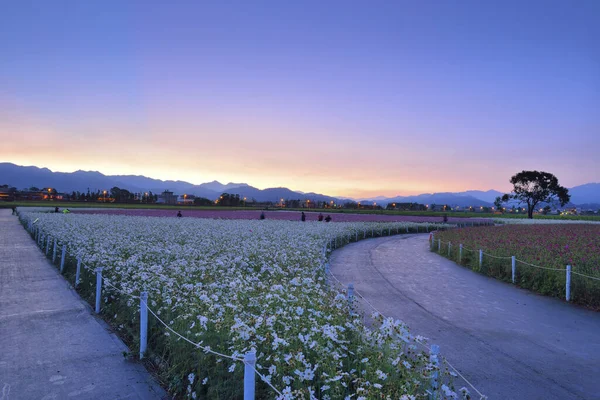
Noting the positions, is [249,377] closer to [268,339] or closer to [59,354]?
[268,339]

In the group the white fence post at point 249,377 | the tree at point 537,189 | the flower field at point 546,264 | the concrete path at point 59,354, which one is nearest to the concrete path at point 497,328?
the flower field at point 546,264

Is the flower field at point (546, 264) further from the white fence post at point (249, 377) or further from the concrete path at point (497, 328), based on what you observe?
the white fence post at point (249, 377)

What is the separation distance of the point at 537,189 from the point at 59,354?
97824 mm

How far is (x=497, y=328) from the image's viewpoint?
9258mm

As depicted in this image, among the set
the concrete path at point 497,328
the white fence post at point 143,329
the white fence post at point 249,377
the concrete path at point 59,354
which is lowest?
the concrete path at point 59,354

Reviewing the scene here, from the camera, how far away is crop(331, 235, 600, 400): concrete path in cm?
638

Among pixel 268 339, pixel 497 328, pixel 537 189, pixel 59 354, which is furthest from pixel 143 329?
pixel 537 189

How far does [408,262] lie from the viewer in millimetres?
20422

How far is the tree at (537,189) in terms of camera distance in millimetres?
84062

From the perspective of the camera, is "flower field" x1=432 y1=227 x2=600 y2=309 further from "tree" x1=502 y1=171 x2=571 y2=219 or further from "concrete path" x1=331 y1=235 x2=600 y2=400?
"tree" x1=502 y1=171 x2=571 y2=219

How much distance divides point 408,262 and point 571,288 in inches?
337

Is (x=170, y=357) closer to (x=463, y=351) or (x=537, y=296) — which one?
(x=463, y=351)

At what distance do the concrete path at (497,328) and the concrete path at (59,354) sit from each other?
559 centimetres

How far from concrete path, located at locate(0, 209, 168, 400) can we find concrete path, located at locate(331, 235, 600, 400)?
220 inches
